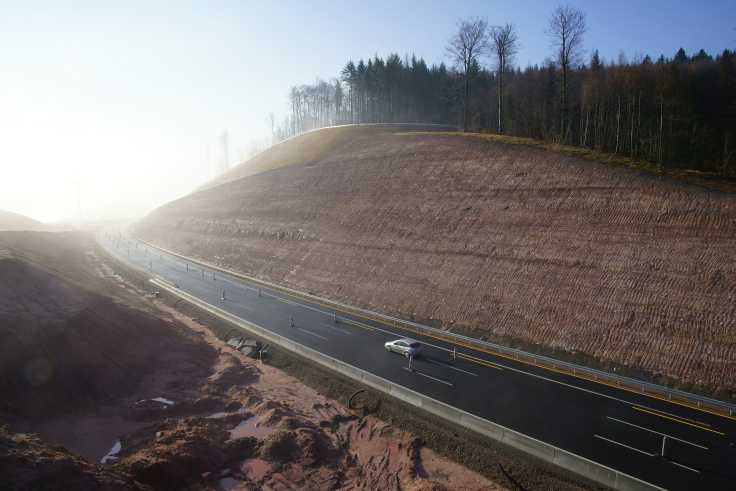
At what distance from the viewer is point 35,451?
1332cm

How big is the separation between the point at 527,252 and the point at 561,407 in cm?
1368

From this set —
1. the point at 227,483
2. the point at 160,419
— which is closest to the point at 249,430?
the point at 227,483

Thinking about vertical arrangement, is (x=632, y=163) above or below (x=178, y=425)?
above

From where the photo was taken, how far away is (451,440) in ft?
54.2

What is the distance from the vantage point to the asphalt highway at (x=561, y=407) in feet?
47.0

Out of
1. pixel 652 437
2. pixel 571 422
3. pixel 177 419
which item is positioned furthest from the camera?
pixel 177 419

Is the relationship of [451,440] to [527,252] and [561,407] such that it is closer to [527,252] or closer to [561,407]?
[561,407]

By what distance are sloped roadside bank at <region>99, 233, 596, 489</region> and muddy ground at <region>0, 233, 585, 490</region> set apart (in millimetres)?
103

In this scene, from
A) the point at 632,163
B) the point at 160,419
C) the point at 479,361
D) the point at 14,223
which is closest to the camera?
the point at 160,419

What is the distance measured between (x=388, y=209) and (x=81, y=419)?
31.2 metres

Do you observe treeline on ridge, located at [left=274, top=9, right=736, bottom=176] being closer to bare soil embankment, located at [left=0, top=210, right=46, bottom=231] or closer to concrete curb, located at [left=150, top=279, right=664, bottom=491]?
concrete curb, located at [left=150, top=279, right=664, bottom=491]

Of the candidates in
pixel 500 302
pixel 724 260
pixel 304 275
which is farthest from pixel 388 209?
pixel 724 260

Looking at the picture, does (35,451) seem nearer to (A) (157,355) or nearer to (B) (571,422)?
(A) (157,355)

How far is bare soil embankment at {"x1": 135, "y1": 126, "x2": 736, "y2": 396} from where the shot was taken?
21.7m
